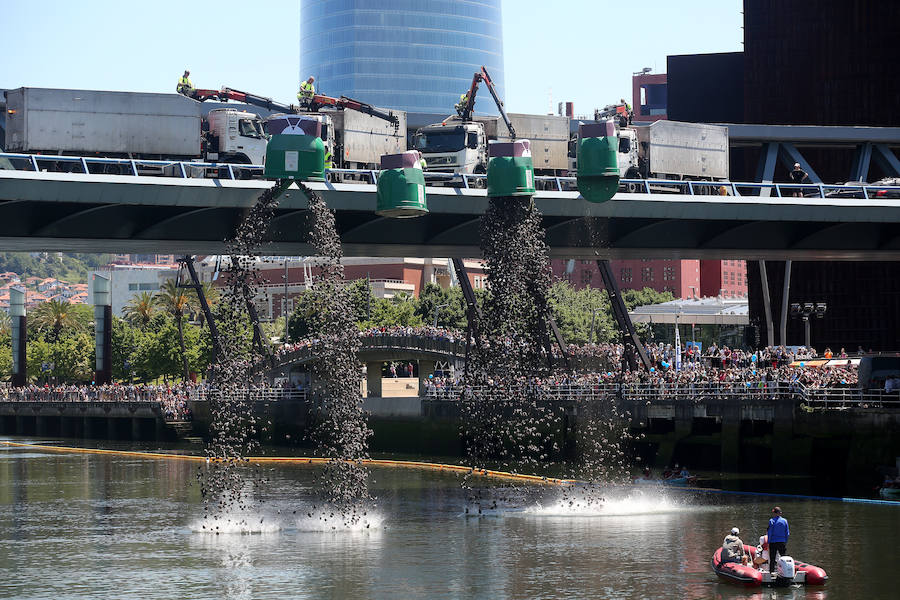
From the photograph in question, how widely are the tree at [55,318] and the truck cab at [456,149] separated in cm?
10328

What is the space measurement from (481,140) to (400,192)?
11464 mm

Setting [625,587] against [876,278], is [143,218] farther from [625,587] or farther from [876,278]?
[876,278]

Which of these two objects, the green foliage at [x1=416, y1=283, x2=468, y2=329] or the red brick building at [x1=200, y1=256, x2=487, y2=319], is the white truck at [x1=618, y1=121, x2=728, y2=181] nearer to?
the green foliage at [x1=416, y1=283, x2=468, y2=329]

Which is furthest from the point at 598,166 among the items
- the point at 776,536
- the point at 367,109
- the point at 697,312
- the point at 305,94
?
the point at 697,312

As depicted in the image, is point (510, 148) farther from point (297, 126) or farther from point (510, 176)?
point (297, 126)

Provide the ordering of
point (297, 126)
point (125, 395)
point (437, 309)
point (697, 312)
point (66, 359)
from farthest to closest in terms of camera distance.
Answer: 1. point (697, 312)
2. point (437, 309)
3. point (66, 359)
4. point (125, 395)
5. point (297, 126)

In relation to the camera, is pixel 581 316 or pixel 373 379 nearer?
pixel 373 379

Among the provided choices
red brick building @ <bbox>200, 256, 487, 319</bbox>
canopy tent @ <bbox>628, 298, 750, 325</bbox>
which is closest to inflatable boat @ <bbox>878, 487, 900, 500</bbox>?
canopy tent @ <bbox>628, 298, 750, 325</bbox>

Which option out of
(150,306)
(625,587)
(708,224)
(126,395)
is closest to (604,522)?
(625,587)

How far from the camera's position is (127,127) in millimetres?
54906

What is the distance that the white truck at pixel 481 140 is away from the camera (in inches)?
2346

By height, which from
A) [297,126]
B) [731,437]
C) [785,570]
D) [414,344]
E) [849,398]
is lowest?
[785,570]

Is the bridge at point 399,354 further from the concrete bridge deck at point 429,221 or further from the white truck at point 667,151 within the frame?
the white truck at point 667,151

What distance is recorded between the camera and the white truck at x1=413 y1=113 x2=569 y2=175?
196ft
